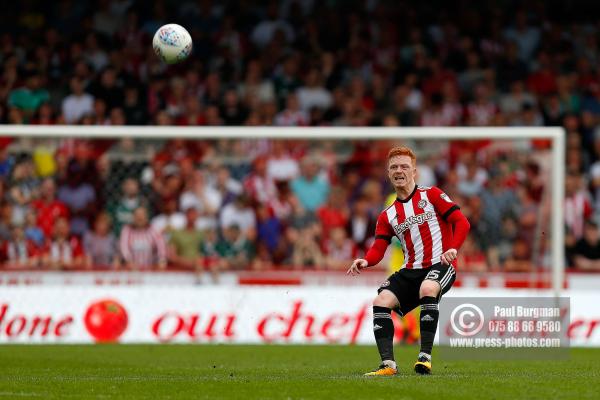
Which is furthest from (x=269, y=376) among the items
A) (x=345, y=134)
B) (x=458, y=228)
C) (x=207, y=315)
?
(x=345, y=134)

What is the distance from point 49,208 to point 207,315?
269cm

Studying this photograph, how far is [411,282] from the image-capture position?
10.2m

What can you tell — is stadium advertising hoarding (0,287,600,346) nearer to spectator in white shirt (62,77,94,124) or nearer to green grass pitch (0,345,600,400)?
green grass pitch (0,345,600,400)

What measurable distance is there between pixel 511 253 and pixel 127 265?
17.9 feet

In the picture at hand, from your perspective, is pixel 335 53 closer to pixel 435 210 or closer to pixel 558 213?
pixel 558 213

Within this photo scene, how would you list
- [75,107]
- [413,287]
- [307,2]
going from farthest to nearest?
[307,2] → [75,107] → [413,287]

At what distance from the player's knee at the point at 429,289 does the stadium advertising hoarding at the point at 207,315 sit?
6.44 m

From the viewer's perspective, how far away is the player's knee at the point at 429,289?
988 cm

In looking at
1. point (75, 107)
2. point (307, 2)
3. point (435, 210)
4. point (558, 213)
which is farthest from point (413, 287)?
point (307, 2)

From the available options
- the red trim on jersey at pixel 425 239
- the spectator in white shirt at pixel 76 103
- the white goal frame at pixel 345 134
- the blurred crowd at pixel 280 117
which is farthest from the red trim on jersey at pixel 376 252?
the spectator in white shirt at pixel 76 103

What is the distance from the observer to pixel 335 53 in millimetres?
22250

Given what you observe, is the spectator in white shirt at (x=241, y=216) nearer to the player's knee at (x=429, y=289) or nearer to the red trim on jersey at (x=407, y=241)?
the red trim on jersey at (x=407, y=241)

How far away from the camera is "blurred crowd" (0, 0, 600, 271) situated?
17219mm

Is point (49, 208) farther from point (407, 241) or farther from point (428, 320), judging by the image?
point (428, 320)
